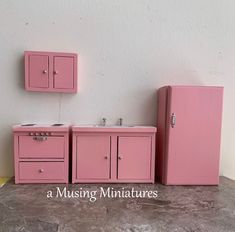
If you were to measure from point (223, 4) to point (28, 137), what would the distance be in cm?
290

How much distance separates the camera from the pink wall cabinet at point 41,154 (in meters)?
2.32

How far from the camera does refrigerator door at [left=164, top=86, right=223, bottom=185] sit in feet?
7.65

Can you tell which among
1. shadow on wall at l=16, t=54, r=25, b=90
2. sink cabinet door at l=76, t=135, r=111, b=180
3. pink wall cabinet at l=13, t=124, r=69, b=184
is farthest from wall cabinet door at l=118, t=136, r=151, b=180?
shadow on wall at l=16, t=54, r=25, b=90

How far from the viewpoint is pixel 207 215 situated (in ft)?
5.63

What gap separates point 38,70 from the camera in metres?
2.51

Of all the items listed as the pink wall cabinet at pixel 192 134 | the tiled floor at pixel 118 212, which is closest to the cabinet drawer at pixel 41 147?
the tiled floor at pixel 118 212

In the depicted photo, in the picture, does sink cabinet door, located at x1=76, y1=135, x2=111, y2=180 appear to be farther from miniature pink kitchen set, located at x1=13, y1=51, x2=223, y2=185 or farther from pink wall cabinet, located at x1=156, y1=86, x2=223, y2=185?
pink wall cabinet, located at x1=156, y1=86, x2=223, y2=185

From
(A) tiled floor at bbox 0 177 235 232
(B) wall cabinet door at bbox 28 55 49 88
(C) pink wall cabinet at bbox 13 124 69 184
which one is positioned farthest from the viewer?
(B) wall cabinet door at bbox 28 55 49 88

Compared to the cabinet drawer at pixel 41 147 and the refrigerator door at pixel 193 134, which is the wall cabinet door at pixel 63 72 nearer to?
the cabinet drawer at pixel 41 147

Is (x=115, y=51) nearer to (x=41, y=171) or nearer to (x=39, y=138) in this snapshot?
(x=39, y=138)

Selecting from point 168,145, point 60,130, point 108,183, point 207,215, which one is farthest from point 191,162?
point 60,130

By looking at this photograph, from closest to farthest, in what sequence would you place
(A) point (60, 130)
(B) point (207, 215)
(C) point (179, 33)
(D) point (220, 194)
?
(B) point (207, 215) → (D) point (220, 194) → (A) point (60, 130) → (C) point (179, 33)

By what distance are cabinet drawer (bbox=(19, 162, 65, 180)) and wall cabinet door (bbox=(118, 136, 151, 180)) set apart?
0.67m

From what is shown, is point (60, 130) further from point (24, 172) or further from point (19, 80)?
point (19, 80)
